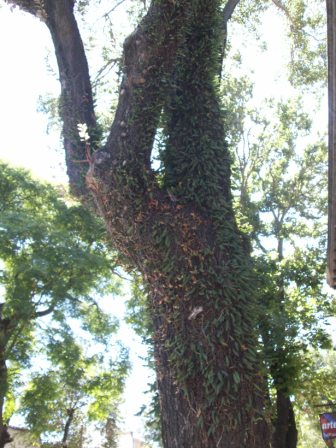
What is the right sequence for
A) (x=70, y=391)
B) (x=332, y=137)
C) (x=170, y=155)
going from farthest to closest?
(x=70, y=391)
(x=332, y=137)
(x=170, y=155)

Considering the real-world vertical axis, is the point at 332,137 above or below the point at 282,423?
above

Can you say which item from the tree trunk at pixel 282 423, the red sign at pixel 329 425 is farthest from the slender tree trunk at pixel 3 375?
the red sign at pixel 329 425

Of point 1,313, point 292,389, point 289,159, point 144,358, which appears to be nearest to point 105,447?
point 1,313

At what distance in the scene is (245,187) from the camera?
675 inches

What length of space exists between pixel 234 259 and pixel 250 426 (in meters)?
1.32

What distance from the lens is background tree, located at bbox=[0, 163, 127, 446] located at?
1372cm

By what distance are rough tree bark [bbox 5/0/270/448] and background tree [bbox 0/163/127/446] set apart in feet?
25.5

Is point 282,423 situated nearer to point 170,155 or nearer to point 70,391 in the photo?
point 70,391

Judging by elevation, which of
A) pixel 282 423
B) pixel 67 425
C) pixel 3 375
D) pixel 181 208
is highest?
pixel 3 375

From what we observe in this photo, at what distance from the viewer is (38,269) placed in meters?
13.2

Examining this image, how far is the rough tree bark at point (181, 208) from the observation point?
12.5 feet

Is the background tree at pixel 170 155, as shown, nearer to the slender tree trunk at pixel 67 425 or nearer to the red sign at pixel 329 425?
the red sign at pixel 329 425

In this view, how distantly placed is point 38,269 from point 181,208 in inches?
368

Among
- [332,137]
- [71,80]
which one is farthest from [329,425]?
[71,80]
